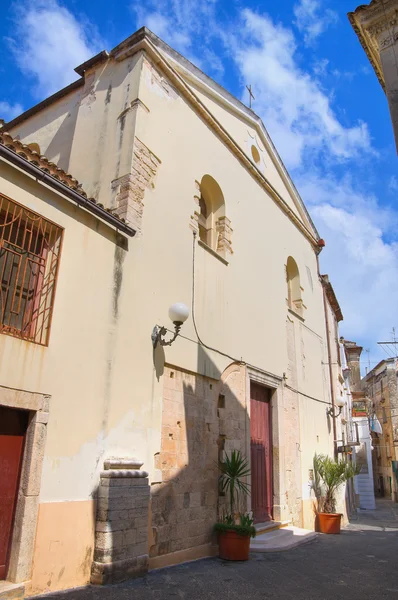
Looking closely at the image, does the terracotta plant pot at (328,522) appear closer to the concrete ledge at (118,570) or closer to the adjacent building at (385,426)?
the concrete ledge at (118,570)

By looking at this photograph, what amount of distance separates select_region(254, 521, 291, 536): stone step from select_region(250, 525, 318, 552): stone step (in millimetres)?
55

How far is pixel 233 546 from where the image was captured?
6.60 metres

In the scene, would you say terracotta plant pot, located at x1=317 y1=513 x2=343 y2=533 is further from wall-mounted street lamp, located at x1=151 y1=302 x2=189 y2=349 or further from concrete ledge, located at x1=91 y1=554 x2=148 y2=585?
wall-mounted street lamp, located at x1=151 y1=302 x2=189 y2=349

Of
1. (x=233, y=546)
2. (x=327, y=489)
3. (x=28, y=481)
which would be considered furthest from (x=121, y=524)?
(x=327, y=489)

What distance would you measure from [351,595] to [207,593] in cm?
156

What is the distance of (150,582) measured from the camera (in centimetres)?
505

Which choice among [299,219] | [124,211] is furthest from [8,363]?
[299,219]

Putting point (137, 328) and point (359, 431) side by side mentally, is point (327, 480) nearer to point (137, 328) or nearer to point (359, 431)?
point (137, 328)

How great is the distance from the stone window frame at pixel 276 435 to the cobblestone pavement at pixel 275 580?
4.78 feet

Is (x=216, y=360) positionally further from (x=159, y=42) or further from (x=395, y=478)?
(x=395, y=478)

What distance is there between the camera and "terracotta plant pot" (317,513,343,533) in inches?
412

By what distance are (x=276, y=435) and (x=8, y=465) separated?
6.34 metres

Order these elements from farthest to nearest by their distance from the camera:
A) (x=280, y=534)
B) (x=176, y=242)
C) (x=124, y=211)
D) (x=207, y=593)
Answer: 1. (x=280, y=534)
2. (x=176, y=242)
3. (x=124, y=211)
4. (x=207, y=593)

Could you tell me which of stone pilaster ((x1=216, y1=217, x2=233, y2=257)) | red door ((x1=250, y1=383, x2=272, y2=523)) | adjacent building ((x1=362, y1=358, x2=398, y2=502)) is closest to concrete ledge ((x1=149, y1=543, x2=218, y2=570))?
red door ((x1=250, y1=383, x2=272, y2=523))
